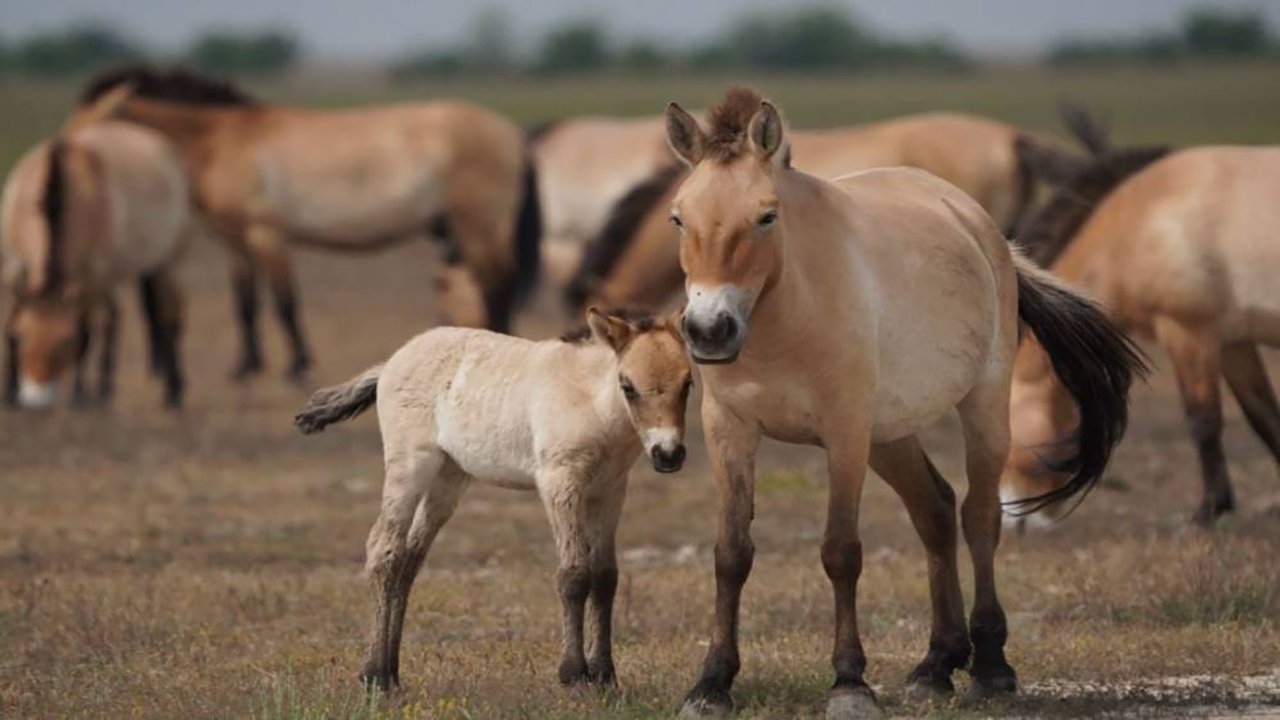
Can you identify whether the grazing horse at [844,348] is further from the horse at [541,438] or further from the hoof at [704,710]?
the horse at [541,438]

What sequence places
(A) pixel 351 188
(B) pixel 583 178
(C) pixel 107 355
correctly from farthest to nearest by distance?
(B) pixel 583 178 < (A) pixel 351 188 < (C) pixel 107 355

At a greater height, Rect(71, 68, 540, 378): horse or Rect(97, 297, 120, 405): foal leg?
Rect(71, 68, 540, 378): horse

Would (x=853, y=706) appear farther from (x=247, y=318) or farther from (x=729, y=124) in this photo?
(x=247, y=318)

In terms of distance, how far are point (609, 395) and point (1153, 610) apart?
276cm

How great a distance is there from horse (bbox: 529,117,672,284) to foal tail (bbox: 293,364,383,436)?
15563 mm

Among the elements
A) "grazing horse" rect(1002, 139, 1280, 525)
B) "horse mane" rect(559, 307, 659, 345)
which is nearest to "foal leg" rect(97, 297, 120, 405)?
"grazing horse" rect(1002, 139, 1280, 525)

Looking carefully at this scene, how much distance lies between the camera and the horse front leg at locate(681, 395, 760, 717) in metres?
7.15

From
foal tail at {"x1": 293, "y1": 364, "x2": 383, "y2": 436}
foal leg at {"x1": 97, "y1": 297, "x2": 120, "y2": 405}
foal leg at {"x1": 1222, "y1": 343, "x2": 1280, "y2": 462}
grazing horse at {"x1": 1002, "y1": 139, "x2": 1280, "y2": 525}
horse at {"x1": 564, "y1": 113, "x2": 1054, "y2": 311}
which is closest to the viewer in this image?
foal tail at {"x1": 293, "y1": 364, "x2": 383, "y2": 436}

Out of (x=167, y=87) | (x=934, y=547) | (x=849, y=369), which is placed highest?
(x=849, y=369)

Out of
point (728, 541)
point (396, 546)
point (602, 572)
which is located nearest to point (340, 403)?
point (396, 546)

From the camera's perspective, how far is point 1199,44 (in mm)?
138250

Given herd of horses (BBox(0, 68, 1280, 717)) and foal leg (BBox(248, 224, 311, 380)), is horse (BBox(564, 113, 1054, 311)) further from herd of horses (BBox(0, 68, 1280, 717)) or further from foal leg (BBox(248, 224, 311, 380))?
herd of horses (BBox(0, 68, 1280, 717))

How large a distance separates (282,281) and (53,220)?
2881mm

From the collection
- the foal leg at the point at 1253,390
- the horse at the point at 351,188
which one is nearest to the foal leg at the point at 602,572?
the foal leg at the point at 1253,390
